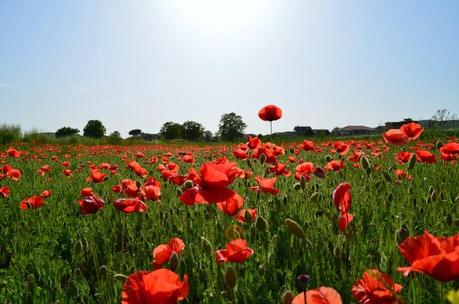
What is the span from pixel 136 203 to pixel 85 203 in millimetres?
242

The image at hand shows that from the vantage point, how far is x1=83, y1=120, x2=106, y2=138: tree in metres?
79.1

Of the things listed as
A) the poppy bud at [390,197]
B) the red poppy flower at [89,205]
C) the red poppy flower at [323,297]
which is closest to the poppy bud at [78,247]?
the red poppy flower at [89,205]

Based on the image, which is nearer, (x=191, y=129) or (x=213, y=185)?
(x=213, y=185)

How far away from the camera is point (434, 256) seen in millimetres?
709

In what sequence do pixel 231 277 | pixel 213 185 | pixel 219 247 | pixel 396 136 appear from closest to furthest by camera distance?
pixel 231 277, pixel 213 185, pixel 219 247, pixel 396 136

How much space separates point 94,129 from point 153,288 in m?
82.8

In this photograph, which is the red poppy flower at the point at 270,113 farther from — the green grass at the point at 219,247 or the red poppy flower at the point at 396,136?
the red poppy flower at the point at 396,136

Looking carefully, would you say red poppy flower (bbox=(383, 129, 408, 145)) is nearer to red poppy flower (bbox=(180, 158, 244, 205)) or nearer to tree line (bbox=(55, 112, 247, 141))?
red poppy flower (bbox=(180, 158, 244, 205))

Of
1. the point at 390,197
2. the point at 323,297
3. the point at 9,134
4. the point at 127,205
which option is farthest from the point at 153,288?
the point at 9,134

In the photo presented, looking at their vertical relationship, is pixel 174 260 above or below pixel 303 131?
below

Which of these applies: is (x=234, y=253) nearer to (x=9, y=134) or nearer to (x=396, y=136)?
(x=396, y=136)

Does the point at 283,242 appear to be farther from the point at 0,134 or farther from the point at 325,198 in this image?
the point at 0,134

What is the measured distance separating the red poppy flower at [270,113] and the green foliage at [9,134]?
19012 mm

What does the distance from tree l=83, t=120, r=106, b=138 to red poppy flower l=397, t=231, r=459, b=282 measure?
82.3 meters
